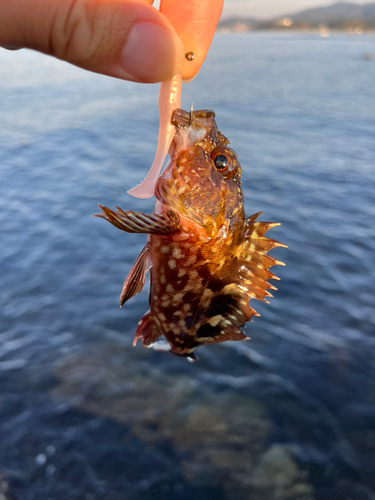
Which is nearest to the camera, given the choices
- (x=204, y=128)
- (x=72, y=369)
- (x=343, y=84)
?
(x=204, y=128)

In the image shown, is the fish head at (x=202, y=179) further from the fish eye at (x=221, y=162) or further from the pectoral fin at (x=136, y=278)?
the pectoral fin at (x=136, y=278)

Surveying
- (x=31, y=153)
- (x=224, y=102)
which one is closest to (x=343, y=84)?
(x=224, y=102)

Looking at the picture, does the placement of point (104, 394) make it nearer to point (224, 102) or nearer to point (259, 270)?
point (259, 270)

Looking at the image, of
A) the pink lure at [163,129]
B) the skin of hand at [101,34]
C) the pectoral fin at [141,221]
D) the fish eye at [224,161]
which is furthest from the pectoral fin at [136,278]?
the skin of hand at [101,34]

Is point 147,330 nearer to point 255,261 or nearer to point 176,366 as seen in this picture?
point 255,261

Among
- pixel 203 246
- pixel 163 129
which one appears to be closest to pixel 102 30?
pixel 163 129

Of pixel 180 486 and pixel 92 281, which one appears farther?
pixel 92 281

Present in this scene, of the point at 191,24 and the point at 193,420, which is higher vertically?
the point at 191,24
